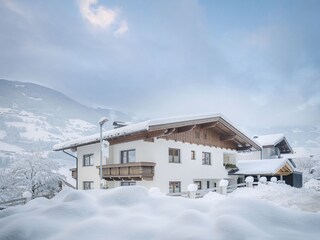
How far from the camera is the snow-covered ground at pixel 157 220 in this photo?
359cm

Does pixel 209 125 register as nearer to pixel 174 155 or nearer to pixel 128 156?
pixel 174 155

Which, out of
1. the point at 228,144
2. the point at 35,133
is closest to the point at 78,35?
the point at 35,133

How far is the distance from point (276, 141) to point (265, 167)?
12.4 metres

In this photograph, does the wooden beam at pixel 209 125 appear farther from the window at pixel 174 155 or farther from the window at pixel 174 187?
the window at pixel 174 187

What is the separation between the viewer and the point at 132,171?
17656mm

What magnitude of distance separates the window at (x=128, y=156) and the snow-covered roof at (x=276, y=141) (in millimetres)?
21738

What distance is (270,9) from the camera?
37.1 m

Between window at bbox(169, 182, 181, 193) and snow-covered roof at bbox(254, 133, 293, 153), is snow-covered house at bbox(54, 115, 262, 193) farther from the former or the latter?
snow-covered roof at bbox(254, 133, 293, 153)

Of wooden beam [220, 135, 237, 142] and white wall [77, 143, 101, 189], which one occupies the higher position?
wooden beam [220, 135, 237, 142]

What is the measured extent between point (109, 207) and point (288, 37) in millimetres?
61054

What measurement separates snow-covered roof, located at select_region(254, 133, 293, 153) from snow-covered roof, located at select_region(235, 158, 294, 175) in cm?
916

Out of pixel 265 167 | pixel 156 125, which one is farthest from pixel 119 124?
pixel 265 167

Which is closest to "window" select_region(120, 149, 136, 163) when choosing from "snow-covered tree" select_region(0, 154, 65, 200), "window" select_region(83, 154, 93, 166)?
"window" select_region(83, 154, 93, 166)

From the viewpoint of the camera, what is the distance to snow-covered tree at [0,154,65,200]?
28.2m
